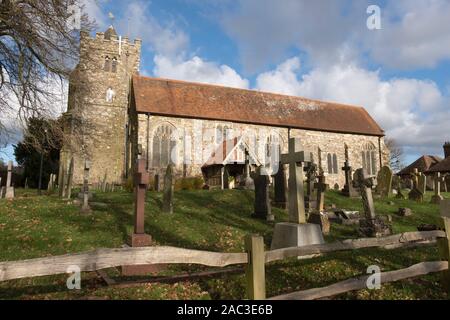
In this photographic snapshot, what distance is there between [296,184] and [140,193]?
132 inches

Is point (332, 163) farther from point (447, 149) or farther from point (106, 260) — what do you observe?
point (106, 260)

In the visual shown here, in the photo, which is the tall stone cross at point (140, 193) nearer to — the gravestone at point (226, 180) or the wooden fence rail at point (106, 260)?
the wooden fence rail at point (106, 260)

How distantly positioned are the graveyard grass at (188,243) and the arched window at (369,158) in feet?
61.1

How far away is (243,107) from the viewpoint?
2825 cm

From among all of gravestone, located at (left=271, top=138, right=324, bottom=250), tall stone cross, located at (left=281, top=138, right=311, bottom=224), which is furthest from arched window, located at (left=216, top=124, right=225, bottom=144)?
tall stone cross, located at (left=281, top=138, right=311, bottom=224)

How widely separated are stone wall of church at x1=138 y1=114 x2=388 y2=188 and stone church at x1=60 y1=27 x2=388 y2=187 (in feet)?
0.24

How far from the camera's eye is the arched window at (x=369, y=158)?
31.5m

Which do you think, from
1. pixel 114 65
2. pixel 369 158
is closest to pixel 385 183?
pixel 369 158

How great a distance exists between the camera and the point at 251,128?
27125 millimetres

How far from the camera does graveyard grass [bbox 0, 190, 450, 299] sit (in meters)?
4.69

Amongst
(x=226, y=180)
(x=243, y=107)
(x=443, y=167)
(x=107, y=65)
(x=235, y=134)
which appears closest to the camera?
(x=226, y=180)
